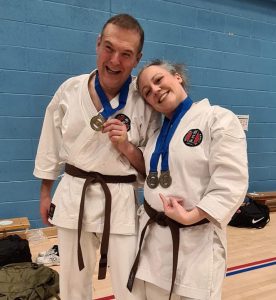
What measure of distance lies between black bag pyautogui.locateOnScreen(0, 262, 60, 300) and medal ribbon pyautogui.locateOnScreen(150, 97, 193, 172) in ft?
5.15

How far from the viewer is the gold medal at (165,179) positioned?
1546mm

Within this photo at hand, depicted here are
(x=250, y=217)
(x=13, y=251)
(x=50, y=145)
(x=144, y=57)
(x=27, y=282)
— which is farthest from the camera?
(x=250, y=217)

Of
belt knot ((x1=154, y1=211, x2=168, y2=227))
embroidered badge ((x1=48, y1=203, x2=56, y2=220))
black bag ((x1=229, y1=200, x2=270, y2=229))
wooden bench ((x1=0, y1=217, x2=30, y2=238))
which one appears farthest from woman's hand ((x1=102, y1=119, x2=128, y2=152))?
black bag ((x1=229, y1=200, x2=270, y2=229))

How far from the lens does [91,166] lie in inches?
67.4

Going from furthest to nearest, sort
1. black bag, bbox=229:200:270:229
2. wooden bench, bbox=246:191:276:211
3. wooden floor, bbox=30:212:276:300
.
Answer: wooden bench, bbox=246:191:276:211 → black bag, bbox=229:200:270:229 → wooden floor, bbox=30:212:276:300

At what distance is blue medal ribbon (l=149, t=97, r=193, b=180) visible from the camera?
157 centimetres

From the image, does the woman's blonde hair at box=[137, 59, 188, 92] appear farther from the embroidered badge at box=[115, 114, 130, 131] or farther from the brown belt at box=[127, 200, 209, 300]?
the brown belt at box=[127, 200, 209, 300]

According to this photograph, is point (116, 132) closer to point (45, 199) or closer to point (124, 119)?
point (124, 119)

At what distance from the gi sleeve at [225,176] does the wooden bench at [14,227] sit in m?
2.51

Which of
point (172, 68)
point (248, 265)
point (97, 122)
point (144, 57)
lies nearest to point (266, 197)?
point (248, 265)

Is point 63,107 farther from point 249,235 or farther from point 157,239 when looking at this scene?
point 249,235

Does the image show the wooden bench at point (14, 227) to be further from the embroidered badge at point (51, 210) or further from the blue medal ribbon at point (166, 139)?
the blue medal ribbon at point (166, 139)

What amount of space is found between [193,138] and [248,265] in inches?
90.7

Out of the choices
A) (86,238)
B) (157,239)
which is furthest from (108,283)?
(157,239)
